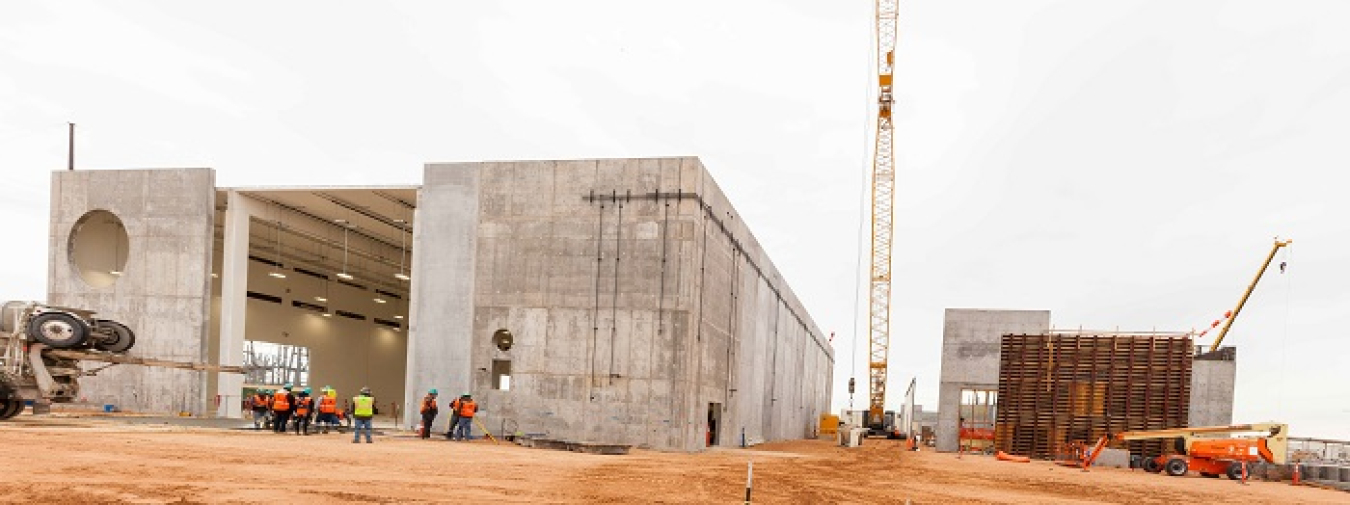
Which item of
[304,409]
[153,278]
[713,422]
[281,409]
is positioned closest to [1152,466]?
[713,422]

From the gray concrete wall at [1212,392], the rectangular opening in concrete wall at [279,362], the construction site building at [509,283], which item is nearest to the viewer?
the construction site building at [509,283]

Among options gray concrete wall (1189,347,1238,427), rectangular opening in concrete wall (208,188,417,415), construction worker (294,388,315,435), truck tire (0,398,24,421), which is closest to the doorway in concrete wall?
rectangular opening in concrete wall (208,188,417,415)

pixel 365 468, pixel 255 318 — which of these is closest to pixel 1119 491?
pixel 365 468

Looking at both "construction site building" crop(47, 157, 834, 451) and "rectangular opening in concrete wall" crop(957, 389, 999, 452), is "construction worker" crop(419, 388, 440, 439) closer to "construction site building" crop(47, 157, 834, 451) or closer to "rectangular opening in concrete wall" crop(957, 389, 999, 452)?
"construction site building" crop(47, 157, 834, 451)

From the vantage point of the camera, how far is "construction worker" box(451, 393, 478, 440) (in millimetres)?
25219

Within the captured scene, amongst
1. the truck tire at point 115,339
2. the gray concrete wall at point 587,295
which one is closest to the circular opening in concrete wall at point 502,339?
the gray concrete wall at point 587,295

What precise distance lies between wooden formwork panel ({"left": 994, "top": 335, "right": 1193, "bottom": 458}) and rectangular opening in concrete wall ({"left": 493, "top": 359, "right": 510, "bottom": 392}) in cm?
1874

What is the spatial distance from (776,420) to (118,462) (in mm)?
33898

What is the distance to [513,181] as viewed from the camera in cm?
2806

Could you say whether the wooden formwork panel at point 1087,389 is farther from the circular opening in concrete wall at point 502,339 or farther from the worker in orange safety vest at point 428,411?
the worker in orange safety vest at point 428,411

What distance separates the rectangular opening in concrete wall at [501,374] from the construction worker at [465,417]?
1171 mm

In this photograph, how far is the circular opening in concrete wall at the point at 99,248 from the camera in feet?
104

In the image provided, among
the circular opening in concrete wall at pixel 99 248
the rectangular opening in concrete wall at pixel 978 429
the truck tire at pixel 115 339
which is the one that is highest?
the circular opening in concrete wall at pixel 99 248

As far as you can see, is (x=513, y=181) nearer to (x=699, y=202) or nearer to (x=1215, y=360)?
(x=699, y=202)
